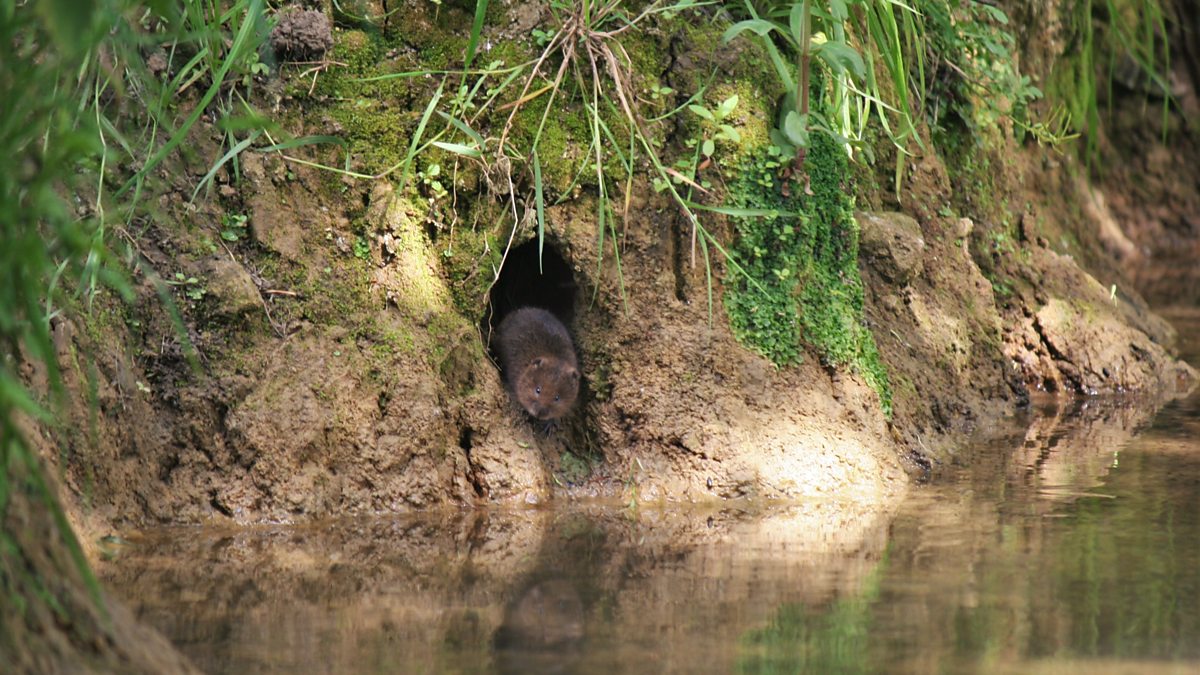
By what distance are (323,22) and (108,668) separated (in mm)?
3142

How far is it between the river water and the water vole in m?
0.59

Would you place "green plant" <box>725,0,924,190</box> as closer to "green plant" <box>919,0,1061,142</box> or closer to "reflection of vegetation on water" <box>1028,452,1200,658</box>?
"green plant" <box>919,0,1061,142</box>

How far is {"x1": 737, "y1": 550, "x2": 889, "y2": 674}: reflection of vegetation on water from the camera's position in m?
2.83

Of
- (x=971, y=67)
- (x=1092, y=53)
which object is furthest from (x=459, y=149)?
(x=1092, y=53)

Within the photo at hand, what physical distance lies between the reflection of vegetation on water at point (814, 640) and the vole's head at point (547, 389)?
1925 mm

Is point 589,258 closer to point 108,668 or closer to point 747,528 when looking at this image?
point 747,528

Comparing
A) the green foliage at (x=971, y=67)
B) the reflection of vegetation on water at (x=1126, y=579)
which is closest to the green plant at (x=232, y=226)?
the reflection of vegetation on water at (x=1126, y=579)

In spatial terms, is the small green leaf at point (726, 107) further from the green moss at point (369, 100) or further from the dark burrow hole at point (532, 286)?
the green moss at point (369, 100)

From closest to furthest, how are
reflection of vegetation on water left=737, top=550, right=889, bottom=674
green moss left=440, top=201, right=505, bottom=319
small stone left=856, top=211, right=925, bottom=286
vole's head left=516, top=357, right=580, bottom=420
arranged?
reflection of vegetation on water left=737, top=550, right=889, bottom=674 < green moss left=440, top=201, right=505, bottom=319 < vole's head left=516, top=357, right=580, bottom=420 < small stone left=856, top=211, right=925, bottom=286

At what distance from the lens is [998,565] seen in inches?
143

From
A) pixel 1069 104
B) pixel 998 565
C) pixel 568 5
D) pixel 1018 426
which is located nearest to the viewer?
pixel 998 565

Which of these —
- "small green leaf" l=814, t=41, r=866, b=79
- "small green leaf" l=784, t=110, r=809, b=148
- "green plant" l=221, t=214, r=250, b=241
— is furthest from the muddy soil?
"small green leaf" l=814, t=41, r=866, b=79

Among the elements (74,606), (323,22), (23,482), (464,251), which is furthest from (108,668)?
(323,22)

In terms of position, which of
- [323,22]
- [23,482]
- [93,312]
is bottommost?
[23,482]
